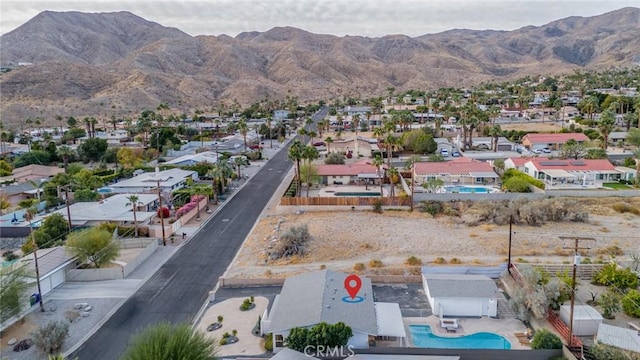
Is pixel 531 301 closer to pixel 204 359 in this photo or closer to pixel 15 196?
pixel 204 359

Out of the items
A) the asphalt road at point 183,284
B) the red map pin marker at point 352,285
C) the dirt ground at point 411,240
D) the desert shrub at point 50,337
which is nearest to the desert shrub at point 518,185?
the dirt ground at point 411,240

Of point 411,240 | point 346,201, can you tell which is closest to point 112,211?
point 346,201

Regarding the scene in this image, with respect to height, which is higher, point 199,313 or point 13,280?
point 13,280

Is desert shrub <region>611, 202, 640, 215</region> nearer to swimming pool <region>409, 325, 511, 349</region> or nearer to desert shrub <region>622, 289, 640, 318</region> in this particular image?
desert shrub <region>622, 289, 640, 318</region>

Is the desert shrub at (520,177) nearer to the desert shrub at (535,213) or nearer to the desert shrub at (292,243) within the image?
the desert shrub at (535,213)

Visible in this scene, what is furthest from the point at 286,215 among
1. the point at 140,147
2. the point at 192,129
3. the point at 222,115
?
the point at 222,115

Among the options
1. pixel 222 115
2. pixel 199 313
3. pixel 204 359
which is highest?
pixel 222 115

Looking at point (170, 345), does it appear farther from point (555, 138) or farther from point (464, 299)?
point (555, 138)
